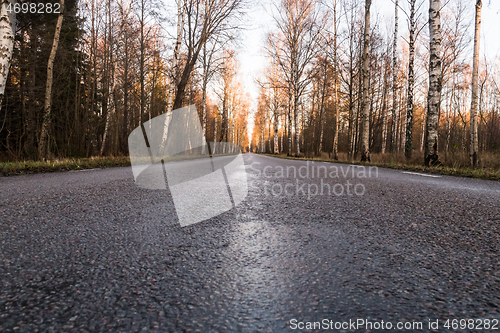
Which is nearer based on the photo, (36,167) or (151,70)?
(36,167)

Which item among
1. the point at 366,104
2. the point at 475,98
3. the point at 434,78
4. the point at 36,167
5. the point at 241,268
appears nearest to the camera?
the point at 241,268

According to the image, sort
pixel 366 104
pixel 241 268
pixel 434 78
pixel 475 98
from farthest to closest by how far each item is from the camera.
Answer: pixel 366 104, pixel 434 78, pixel 475 98, pixel 241 268

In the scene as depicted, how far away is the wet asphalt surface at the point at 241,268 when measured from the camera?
1.22 metres

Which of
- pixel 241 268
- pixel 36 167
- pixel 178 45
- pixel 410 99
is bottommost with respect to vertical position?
pixel 241 268

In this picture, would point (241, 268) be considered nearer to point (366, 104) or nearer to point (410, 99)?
point (410, 99)

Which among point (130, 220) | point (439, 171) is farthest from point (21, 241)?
point (439, 171)

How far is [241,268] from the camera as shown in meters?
1.73

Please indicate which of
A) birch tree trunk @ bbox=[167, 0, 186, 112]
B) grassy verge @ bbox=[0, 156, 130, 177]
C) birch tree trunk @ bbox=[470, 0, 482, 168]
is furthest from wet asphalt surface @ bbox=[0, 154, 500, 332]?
birch tree trunk @ bbox=[167, 0, 186, 112]

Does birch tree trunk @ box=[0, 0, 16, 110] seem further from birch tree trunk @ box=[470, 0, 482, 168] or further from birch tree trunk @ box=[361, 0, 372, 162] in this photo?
birch tree trunk @ box=[361, 0, 372, 162]

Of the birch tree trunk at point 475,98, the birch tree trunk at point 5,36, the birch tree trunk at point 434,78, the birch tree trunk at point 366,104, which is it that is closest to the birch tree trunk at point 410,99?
the birch tree trunk at point 366,104

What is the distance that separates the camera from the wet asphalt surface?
1.22 metres

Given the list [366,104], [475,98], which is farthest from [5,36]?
[366,104]

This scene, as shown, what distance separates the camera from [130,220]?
2811 mm

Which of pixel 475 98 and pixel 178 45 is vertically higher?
pixel 178 45
